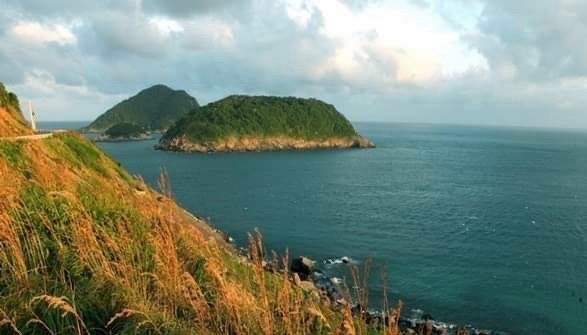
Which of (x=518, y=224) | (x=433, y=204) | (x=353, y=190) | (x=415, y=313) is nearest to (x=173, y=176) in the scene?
(x=353, y=190)

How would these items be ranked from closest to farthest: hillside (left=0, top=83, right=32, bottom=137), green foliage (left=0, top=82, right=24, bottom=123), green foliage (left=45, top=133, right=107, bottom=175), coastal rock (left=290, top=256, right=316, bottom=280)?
1. green foliage (left=45, top=133, right=107, bottom=175)
2. hillside (left=0, top=83, right=32, bottom=137)
3. coastal rock (left=290, top=256, right=316, bottom=280)
4. green foliage (left=0, top=82, right=24, bottom=123)

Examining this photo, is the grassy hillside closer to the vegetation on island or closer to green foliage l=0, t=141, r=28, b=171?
the vegetation on island

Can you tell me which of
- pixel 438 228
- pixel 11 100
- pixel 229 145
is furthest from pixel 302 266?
pixel 229 145

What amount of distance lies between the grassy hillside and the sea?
1599mm

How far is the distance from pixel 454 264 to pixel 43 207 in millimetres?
41636

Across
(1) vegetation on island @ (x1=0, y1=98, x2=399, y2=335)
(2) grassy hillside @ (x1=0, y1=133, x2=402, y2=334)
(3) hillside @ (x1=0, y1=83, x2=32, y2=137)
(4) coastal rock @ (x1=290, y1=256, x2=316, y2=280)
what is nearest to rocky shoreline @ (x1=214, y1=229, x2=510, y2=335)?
(4) coastal rock @ (x1=290, y1=256, x2=316, y2=280)

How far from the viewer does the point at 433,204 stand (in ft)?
238

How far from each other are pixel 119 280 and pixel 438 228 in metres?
54.9

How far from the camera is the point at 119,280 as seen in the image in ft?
17.6

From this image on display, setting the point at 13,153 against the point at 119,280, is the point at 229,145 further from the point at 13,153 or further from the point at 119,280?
the point at 119,280

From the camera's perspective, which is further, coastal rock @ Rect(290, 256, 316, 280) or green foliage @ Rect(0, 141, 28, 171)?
coastal rock @ Rect(290, 256, 316, 280)

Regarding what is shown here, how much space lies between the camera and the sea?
3434 centimetres

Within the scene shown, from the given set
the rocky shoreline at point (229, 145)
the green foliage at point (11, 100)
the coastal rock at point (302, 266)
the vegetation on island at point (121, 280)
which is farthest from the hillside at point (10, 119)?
the rocky shoreline at point (229, 145)

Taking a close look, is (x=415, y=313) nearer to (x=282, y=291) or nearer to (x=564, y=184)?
(x=282, y=291)
